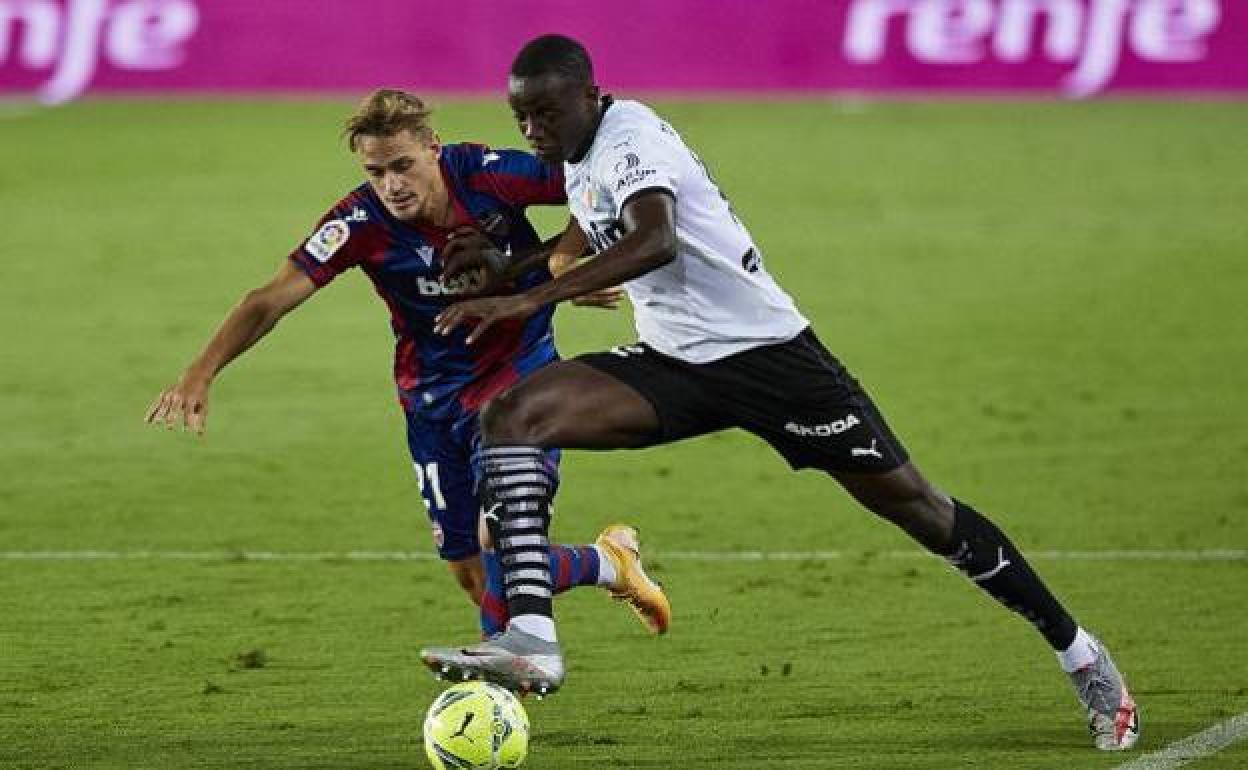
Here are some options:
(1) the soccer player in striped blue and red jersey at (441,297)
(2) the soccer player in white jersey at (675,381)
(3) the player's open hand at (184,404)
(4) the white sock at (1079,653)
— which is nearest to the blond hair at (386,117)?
(1) the soccer player in striped blue and red jersey at (441,297)

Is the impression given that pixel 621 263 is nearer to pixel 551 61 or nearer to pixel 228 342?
pixel 551 61

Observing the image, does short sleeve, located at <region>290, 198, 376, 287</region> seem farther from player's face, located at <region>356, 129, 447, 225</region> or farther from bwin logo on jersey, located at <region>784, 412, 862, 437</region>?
bwin logo on jersey, located at <region>784, 412, 862, 437</region>

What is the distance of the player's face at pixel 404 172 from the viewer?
8266mm

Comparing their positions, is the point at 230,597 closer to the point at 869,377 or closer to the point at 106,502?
the point at 106,502

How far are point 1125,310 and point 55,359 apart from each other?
7.61 m

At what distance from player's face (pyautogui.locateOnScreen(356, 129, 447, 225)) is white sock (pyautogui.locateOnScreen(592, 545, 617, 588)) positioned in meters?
1.29

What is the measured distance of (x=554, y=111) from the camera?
7539 mm

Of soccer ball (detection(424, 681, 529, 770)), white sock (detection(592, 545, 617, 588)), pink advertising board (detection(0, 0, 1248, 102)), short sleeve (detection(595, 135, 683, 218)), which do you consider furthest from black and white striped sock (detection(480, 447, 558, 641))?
pink advertising board (detection(0, 0, 1248, 102))

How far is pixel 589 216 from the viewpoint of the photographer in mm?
7699

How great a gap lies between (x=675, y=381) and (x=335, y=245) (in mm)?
1353

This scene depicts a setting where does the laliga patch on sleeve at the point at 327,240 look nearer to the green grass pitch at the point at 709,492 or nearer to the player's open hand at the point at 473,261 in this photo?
the player's open hand at the point at 473,261

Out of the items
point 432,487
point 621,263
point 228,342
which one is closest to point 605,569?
point 432,487

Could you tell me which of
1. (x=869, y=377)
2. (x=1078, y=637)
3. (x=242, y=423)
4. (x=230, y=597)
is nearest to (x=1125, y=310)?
(x=869, y=377)

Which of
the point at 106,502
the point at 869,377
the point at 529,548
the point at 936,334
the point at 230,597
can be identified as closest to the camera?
the point at 529,548
